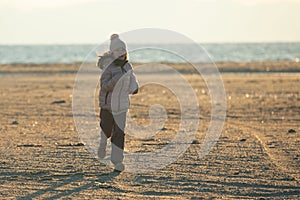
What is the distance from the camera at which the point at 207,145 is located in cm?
1309

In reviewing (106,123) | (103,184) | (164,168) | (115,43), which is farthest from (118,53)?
(103,184)

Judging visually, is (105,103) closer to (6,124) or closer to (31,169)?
(31,169)

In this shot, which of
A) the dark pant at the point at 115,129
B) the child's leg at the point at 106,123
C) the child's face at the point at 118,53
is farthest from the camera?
the child's leg at the point at 106,123

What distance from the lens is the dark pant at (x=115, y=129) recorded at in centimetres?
1060

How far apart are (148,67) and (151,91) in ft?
69.9

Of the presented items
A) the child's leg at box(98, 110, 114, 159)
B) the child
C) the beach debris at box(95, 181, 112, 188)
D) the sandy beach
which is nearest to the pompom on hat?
the child

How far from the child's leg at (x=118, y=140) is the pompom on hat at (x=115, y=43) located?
40.2 inches

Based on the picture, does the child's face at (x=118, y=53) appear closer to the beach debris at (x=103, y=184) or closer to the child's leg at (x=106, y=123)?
the child's leg at (x=106, y=123)

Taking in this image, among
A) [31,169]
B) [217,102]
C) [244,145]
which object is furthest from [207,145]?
[217,102]

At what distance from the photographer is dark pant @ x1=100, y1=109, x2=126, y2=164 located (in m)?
10.6

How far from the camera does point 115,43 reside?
34.2 ft

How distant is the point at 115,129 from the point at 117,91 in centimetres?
61

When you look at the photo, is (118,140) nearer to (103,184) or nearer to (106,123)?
(106,123)

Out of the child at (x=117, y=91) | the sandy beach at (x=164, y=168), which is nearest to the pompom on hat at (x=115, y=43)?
the child at (x=117, y=91)
